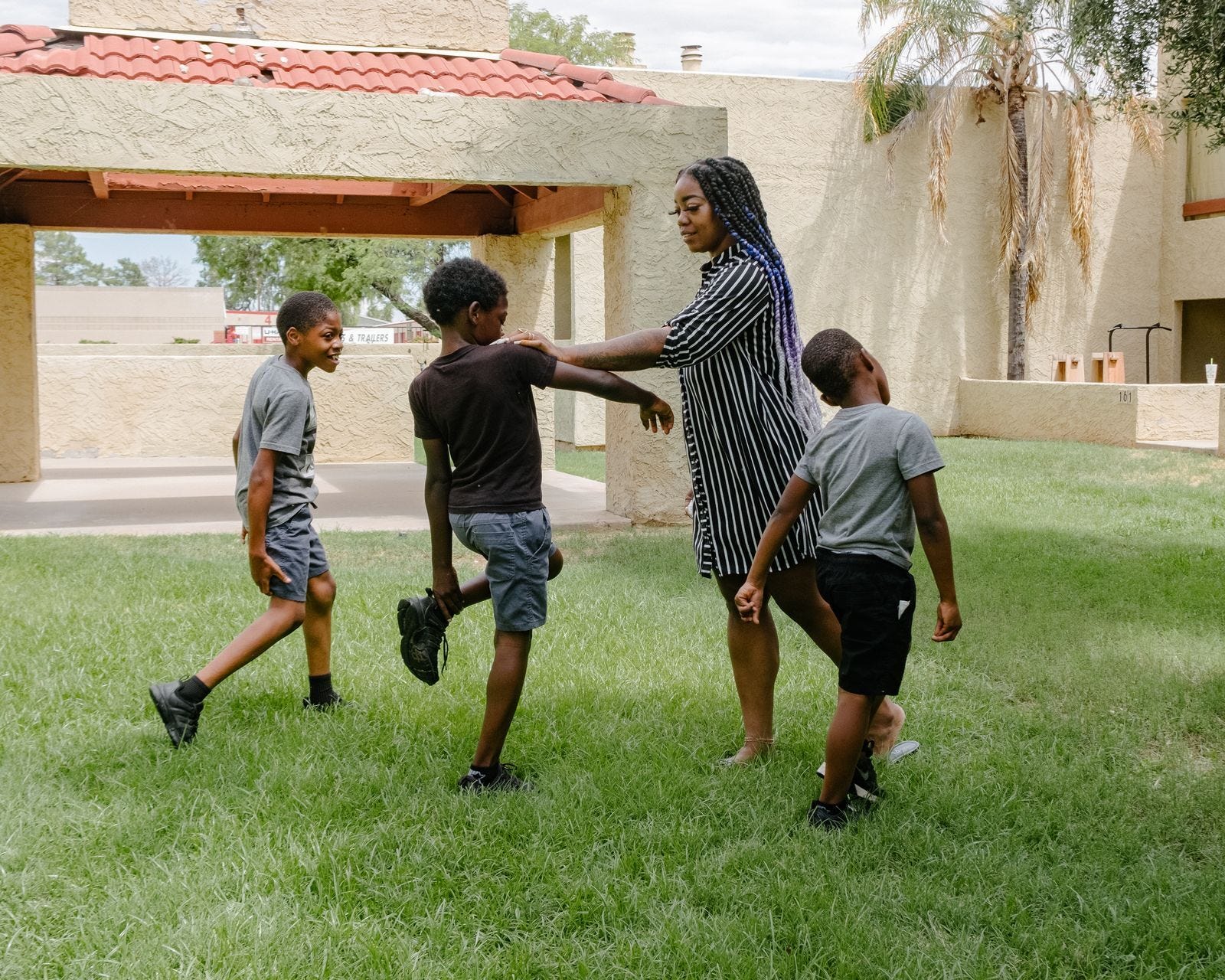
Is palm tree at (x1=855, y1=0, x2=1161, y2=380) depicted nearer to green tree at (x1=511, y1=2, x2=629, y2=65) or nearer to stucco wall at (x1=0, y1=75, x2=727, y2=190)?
stucco wall at (x1=0, y1=75, x2=727, y2=190)

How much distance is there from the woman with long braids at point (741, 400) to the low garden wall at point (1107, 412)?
43.3 ft

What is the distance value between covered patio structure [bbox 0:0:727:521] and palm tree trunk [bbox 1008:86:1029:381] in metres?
10.7

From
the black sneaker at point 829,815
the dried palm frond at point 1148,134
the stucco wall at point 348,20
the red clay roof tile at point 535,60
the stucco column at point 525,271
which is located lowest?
the black sneaker at point 829,815

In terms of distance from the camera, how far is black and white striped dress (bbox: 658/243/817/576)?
13.6 feet

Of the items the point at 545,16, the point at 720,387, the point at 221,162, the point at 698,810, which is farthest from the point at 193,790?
the point at 545,16

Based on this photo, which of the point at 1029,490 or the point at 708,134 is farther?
the point at 1029,490

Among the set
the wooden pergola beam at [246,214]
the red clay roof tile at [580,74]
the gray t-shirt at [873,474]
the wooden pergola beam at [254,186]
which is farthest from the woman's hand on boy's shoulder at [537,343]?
the wooden pergola beam at [246,214]

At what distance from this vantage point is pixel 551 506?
11.7 metres

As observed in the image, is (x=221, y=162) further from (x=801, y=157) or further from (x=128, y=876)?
(x=801, y=157)

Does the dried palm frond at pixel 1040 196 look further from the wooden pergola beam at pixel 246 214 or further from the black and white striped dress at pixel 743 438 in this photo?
the black and white striped dress at pixel 743 438

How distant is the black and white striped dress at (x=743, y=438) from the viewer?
163 inches

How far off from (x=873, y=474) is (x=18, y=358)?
39.8ft

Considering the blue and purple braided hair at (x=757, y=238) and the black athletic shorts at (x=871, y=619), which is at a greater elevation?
the blue and purple braided hair at (x=757, y=238)

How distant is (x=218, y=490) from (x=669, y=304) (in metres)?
5.94
